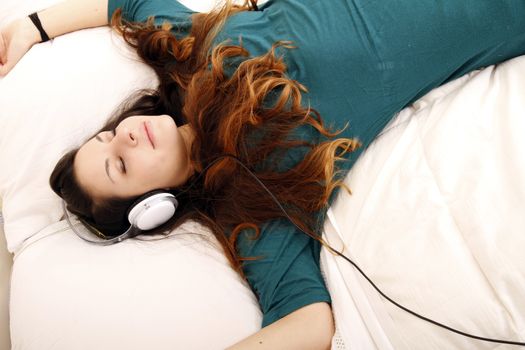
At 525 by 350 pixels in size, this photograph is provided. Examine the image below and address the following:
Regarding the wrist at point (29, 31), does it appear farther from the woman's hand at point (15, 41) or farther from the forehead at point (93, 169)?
the forehead at point (93, 169)

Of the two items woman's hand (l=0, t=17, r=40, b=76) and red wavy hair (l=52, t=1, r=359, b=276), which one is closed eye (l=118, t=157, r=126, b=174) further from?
woman's hand (l=0, t=17, r=40, b=76)

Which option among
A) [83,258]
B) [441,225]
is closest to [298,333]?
[441,225]

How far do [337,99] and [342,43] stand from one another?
0.13 meters

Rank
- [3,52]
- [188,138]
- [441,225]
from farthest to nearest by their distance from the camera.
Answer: [3,52]
[188,138]
[441,225]

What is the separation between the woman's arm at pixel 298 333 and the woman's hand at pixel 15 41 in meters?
0.99

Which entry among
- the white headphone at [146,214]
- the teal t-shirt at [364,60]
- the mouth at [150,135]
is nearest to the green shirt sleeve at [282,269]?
the teal t-shirt at [364,60]

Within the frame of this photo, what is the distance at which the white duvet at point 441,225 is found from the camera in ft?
2.20

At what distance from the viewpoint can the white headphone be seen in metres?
0.89

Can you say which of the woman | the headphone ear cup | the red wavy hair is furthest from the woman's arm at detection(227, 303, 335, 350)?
the headphone ear cup

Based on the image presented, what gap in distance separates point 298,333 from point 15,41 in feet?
3.61

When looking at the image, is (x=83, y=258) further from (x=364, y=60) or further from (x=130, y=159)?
(x=364, y=60)

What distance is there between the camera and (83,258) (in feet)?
2.94

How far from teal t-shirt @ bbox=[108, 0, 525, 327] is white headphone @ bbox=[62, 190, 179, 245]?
209 millimetres

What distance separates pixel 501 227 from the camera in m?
0.68
